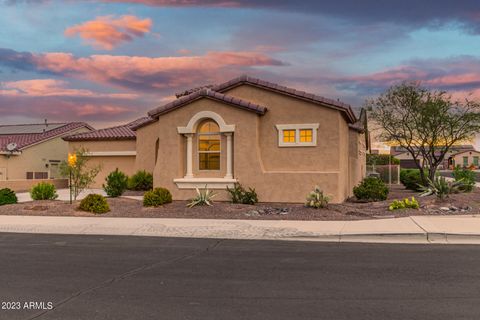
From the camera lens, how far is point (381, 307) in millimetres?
6324

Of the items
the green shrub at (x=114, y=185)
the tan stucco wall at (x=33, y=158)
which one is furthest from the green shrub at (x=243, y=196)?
the tan stucco wall at (x=33, y=158)

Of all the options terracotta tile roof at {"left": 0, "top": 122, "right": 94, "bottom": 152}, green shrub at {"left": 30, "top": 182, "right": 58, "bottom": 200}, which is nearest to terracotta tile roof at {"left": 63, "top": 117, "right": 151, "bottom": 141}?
green shrub at {"left": 30, "top": 182, "right": 58, "bottom": 200}

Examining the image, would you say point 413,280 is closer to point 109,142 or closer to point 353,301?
point 353,301

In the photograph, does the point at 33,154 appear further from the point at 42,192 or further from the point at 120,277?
the point at 120,277

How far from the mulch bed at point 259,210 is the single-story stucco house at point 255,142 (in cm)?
114

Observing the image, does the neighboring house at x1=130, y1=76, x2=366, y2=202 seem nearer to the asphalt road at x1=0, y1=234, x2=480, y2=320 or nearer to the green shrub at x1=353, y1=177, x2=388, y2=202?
the green shrub at x1=353, y1=177, x2=388, y2=202

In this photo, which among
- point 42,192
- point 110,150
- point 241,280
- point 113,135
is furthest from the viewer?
point 110,150

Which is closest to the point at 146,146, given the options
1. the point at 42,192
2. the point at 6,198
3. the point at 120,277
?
the point at 42,192

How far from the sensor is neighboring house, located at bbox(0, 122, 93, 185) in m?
37.1

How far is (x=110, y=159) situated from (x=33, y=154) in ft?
39.0

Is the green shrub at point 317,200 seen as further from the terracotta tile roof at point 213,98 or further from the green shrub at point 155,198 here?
the green shrub at point 155,198

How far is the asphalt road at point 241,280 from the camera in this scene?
621 centimetres

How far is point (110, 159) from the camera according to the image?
30922 mm

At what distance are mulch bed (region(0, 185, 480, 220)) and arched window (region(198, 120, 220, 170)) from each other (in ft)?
7.26
